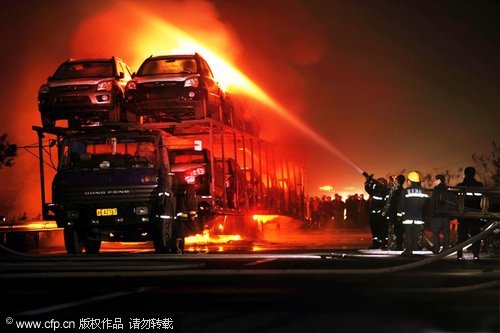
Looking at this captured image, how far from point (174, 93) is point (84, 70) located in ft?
7.49

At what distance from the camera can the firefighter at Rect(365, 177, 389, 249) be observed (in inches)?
707

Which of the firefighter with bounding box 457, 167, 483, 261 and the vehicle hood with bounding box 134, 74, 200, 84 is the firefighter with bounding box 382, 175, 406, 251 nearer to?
the firefighter with bounding box 457, 167, 483, 261

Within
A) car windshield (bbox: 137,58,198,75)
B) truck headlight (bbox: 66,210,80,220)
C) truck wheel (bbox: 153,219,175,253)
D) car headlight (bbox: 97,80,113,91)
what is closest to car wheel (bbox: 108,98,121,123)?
car headlight (bbox: 97,80,113,91)

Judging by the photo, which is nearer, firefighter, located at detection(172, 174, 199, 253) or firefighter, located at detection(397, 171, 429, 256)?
firefighter, located at detection(397, 171, 429, 256)

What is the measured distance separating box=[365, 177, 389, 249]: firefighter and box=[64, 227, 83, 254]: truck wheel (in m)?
5.89

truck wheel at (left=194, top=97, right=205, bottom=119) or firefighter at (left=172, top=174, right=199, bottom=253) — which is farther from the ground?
truck wheel at (left=194, top=97, right=205, bottom=119)

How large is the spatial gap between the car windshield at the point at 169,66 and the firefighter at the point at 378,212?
4912mm

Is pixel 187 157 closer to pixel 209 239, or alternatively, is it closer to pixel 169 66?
pixel 169 66

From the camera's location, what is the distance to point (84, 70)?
65.4ft

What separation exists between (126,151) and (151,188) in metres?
1.16

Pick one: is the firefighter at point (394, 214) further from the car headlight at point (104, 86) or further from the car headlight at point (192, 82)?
the car headlight at point (104, 86)

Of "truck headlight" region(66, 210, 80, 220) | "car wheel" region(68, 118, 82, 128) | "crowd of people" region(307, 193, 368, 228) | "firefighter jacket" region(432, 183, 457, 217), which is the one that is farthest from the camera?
"crowd of people" region(307, 193, 368, 228)

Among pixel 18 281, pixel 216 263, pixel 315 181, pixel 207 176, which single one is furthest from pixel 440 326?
pixel 315 181

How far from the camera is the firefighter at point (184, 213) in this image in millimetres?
17281
